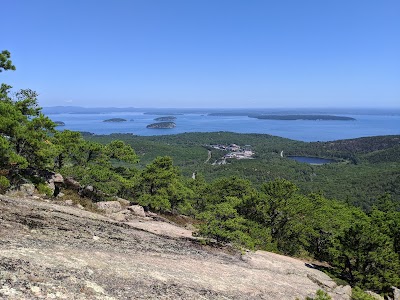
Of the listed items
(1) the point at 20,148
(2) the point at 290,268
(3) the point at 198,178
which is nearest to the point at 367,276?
(2) the point at 290,268

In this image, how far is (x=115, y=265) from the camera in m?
12.0

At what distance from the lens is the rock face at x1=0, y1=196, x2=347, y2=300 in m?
9.47

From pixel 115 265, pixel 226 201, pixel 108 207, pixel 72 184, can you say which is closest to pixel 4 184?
pixel 108 207

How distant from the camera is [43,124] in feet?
76.8

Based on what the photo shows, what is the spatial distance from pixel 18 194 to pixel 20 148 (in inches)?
158

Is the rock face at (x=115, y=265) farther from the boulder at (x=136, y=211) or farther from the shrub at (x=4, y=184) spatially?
the boulder at (x=136, y=211)

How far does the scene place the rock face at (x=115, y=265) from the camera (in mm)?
9469

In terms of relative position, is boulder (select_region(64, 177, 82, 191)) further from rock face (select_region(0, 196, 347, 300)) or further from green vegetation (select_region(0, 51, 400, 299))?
rock face (select_region(0, 196, 347, 300))

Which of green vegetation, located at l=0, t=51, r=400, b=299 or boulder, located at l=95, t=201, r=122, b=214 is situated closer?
green vegetation, located at l=0, t=51, r=400, b=299

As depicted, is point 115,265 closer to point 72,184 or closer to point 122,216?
point 122,216

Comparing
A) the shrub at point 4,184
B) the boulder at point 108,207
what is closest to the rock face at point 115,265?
the shrub at point 4,184

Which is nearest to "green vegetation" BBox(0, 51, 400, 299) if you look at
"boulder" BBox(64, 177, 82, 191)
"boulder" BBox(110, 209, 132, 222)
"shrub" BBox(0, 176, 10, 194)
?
"shrub" BBox(0, 176, 10, 194)

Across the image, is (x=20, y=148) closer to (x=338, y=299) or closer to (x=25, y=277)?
(x=25, y=277)

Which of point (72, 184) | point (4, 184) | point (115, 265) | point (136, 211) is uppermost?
point (4, 184)
